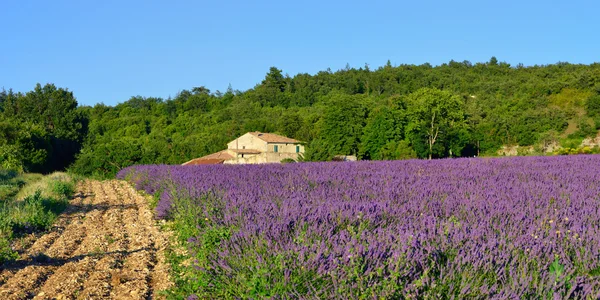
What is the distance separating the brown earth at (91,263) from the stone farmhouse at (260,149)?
136 ft

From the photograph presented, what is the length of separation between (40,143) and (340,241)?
44.2m

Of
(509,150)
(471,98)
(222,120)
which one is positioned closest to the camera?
(509,150)

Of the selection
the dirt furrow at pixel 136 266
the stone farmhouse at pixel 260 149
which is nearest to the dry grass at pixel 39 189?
the dirt furrow at pixel 136 266

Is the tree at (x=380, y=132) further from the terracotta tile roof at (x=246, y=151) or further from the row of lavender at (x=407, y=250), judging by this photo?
the row of lavender at (x=407, y=250)

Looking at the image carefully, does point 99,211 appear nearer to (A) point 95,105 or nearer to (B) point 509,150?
(B) point 509,150

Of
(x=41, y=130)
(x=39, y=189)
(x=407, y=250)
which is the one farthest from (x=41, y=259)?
(x=41, y=130)

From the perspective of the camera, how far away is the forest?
4353cm

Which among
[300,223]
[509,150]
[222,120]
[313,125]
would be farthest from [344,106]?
[300,223]

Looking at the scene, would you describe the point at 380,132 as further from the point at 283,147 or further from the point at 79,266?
the point at 79,266

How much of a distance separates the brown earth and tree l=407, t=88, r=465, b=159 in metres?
50.7

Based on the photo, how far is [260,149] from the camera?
54.7 m

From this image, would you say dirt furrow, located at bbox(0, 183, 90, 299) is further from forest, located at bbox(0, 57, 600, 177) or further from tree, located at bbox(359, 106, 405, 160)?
tree, located at bbox(359, 106, 405, 160)

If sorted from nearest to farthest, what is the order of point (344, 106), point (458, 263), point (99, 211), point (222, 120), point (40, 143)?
point (458, 263) < point (99, 211) < point (40, 143) < point (344, 106) < point (222, 120)

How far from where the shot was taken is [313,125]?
6525 cm
